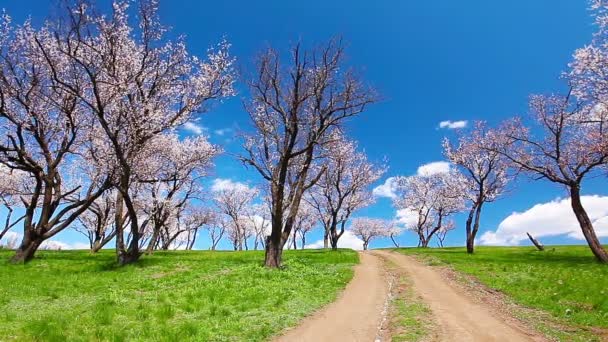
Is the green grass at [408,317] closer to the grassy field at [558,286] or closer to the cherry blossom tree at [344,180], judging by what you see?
the grassy field at [558,286]

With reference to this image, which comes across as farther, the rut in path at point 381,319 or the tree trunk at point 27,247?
the tree trunk at point 27,247

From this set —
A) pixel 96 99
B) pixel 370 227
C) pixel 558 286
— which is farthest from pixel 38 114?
pixel 370 227

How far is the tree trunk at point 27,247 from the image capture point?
3025cm

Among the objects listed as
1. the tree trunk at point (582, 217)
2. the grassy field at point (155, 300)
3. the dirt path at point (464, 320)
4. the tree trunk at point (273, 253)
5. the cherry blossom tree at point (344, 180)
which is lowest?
the dirt path at point (464, 320)

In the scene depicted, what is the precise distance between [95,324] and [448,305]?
13463mm

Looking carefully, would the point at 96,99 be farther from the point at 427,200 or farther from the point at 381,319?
the point at 427,200

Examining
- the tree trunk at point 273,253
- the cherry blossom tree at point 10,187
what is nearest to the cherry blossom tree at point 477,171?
the tree trunk at point 273,253

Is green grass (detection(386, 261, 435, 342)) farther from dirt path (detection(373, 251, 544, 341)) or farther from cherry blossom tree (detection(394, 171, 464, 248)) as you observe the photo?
cherry blossom tree (detection(394, 171, 464, 248))

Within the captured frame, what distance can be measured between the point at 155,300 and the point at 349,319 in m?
8.66

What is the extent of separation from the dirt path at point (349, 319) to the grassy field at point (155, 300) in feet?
2.17

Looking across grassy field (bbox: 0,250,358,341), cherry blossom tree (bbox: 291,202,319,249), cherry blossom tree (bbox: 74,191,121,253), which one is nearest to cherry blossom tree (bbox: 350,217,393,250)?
cherry blossom tree (bbox: 291,202,319,249)

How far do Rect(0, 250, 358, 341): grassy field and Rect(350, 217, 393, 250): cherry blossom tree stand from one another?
3554 inches

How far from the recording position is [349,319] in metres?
15.2

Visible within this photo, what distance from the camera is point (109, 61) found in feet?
96.3
